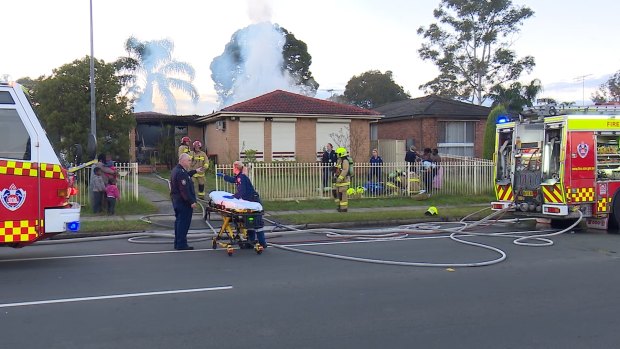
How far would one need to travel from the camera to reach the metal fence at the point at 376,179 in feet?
55.9

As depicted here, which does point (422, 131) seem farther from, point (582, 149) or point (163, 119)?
point (582, 149)

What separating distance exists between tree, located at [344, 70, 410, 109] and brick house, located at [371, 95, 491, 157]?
27.5m

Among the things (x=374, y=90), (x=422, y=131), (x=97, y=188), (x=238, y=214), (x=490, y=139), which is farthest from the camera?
(x=374, y=90)

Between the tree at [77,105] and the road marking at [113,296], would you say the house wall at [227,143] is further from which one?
the road marking at [113,296]

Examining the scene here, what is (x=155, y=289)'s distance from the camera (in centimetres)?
689

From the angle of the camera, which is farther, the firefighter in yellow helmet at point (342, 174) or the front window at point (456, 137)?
the front window at point (456, 137)

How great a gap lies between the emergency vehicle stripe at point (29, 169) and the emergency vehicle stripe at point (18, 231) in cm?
68

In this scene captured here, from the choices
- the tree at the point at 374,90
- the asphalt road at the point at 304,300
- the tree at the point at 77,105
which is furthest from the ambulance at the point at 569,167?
the tree at the point at 374,90

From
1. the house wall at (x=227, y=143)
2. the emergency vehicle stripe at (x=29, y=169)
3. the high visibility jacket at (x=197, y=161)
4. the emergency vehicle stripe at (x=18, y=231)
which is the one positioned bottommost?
the emergency vehicle stripe at (x=18, y=231)

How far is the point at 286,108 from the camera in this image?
2716 centimetres

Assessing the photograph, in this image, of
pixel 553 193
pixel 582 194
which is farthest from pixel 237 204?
pixel 582 194

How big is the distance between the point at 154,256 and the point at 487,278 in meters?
5.14

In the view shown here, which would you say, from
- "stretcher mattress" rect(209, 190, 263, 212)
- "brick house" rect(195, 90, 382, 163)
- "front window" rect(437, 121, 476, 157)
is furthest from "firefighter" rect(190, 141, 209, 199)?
"front window" rect(437, 121, 476, 157)

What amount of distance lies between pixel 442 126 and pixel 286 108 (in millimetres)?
9243
